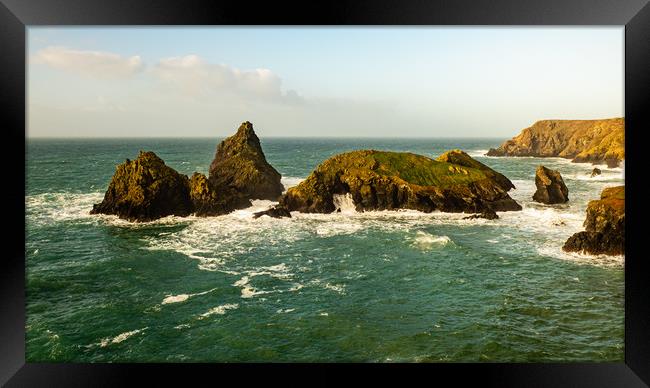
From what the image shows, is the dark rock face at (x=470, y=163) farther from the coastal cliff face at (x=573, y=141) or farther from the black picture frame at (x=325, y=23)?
the black picture frame at (x=325, y=23)

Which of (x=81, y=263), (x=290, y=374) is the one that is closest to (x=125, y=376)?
(x=290, y=374)

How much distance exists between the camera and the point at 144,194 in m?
24.8

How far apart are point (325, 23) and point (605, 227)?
47.2 ft

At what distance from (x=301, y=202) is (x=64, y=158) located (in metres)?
32.3

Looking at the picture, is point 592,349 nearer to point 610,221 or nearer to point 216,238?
point 610,221

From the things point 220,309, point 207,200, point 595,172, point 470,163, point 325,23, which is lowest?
point 220,309

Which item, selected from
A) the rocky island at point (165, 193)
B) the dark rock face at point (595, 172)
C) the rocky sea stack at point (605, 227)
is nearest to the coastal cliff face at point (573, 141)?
the dark rock face at point (595, 172)

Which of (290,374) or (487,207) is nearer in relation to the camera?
(290,374)

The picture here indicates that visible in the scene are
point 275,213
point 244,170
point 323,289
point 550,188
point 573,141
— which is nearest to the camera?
point 323,289

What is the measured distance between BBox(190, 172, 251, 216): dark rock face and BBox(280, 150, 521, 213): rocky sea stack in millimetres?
3201

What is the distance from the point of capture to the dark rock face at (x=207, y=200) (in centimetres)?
2550

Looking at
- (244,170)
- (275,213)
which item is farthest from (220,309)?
(244,170)

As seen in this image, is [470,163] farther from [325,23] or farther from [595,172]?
[325,23]

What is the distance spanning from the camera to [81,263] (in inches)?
706
